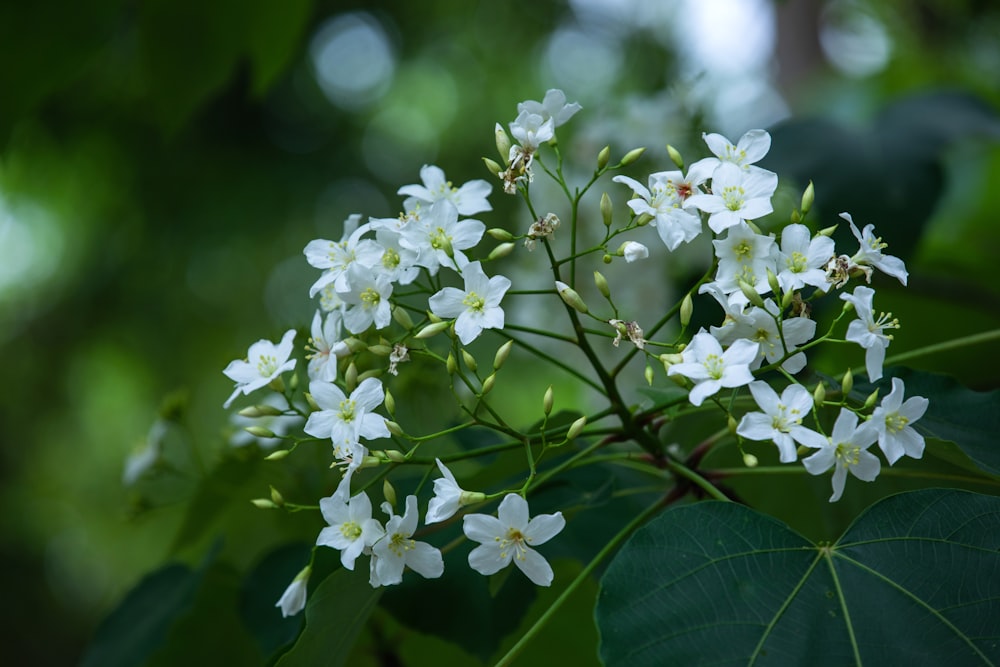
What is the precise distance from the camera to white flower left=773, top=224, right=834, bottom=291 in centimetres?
71

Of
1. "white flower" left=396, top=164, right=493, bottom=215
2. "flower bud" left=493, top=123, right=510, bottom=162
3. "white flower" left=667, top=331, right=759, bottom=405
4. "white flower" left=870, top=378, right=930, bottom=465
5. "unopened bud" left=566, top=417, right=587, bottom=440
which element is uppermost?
"flower bud" left=493, top=123, right=510, bottom=162

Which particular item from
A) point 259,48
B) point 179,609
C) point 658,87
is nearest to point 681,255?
point 259,48

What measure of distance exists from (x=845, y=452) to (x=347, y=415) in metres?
0.39

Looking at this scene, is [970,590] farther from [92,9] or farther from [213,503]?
[92,9]

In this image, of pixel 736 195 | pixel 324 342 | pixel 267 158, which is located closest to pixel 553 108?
pixel 736 195

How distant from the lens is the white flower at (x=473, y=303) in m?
0.71

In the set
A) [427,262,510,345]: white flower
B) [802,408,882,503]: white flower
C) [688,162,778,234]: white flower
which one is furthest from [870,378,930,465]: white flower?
[427,262,510,345]: white flower

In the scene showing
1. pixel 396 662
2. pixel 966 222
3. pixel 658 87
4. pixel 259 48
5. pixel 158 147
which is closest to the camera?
pixel 396 662

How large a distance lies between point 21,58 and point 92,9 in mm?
125

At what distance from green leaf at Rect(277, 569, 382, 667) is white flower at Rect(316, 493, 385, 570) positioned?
0.04 meters

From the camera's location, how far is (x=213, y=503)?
48.3 inches

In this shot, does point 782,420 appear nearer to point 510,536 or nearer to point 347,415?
point 510,536

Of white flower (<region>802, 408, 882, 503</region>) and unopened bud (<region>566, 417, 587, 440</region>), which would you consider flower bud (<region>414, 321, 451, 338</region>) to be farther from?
white flower (<region>802, 408, 882, 503</region>)

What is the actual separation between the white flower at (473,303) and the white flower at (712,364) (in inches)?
5.8
